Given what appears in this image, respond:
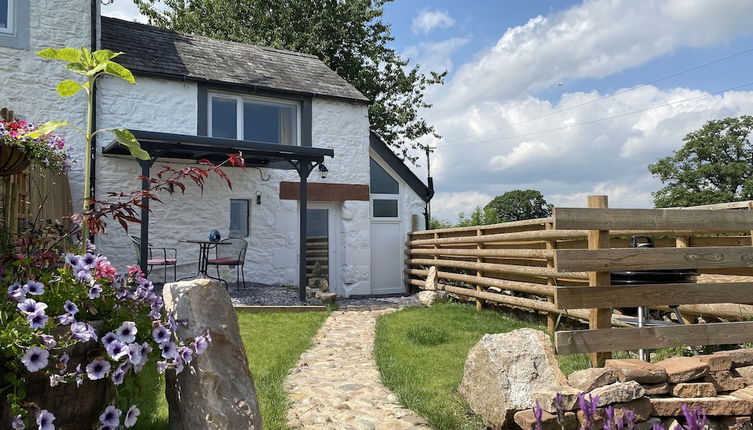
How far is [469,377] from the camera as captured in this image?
12.8 ft

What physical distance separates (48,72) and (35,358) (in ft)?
29.2

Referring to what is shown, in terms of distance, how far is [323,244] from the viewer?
1229 cm

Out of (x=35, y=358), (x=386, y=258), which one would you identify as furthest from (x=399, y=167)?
(x=35, y=358)

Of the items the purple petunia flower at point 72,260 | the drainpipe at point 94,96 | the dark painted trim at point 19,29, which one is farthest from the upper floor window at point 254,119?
the purple petunia flower at point 72,260

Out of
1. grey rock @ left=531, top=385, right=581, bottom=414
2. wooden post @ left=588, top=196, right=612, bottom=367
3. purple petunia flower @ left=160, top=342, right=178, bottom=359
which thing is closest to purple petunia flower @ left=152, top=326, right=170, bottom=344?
purple petunia flower @ left=160, top=342, right=178, bottom=359

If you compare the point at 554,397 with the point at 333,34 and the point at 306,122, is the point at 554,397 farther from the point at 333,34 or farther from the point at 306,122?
the point at 333,34

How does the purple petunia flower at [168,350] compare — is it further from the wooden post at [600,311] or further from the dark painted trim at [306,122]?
the dark painted trim at [306,122]

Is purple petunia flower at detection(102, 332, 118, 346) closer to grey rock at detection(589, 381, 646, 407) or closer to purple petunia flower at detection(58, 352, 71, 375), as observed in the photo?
purple petunia flower at detection(58, 352, 71, 375)

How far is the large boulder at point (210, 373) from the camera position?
2750 millimetres

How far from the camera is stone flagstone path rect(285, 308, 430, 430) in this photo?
3.64 m

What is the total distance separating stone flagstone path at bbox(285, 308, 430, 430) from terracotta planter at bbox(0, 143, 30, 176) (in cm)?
230

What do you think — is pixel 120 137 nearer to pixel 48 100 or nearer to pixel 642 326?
pixel 642 326

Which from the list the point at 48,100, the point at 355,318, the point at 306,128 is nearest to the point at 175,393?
the point at 355,318

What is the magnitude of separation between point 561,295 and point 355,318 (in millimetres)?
5111
